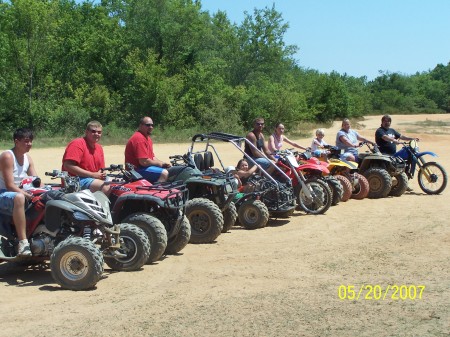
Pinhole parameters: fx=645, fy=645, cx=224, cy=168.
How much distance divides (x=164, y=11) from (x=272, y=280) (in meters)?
38.6

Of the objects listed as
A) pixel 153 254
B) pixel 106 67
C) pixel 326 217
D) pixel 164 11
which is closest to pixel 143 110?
pixel 106 67

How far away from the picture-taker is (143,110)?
40.4 m

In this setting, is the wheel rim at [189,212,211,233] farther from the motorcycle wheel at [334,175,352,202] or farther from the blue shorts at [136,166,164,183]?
the motorcycle wheel at [334,175,352,202]

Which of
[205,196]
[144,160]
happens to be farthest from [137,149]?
[205,196]

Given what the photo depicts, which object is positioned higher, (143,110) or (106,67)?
(106,67)

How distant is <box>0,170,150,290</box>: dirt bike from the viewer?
6570 millimetres

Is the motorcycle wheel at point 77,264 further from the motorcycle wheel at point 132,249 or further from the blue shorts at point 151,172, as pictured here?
the blue shorts at point 151,172

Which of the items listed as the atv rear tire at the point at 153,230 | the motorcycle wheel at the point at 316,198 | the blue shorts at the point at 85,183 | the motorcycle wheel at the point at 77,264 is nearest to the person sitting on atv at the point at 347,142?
the motorcycle wheel at the point at 316,198

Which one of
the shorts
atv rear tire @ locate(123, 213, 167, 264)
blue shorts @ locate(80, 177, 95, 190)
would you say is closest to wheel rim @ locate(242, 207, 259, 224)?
the shorts

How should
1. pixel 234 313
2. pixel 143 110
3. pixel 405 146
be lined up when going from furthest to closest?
pixel 143 110, pixel 405 146, pixel 234 313

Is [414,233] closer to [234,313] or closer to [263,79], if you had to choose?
[234,313]

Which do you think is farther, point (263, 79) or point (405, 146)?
point (263, 79)

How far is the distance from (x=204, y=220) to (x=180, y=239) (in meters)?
0.82

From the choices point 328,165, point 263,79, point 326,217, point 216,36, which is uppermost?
point 216,36
